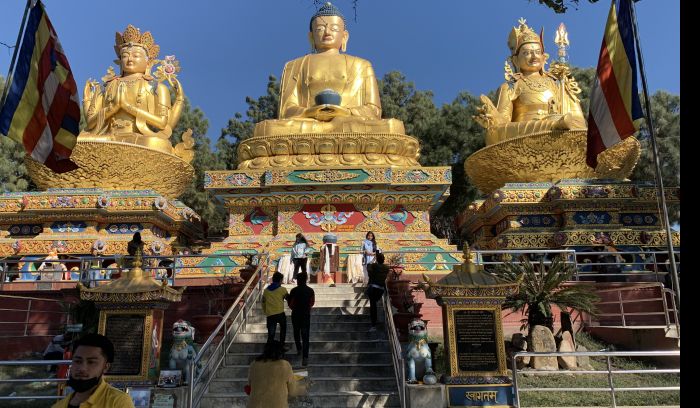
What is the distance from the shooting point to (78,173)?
55.2 ft

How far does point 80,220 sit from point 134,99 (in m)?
4.86

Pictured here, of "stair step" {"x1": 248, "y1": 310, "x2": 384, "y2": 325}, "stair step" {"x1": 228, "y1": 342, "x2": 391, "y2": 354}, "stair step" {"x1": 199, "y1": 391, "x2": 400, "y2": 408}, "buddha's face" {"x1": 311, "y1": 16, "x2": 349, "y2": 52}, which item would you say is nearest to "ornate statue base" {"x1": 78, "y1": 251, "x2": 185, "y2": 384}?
"stair step" {"x1": 199, "y1": 391, "x2": 400, "y2": 408}

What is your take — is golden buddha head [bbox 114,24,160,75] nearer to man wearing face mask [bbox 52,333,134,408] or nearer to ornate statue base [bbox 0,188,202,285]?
ornate statue base [bbox 0,188,202,285]

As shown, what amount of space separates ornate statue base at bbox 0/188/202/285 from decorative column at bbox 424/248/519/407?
11.1m

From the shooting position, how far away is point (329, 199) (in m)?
14.6

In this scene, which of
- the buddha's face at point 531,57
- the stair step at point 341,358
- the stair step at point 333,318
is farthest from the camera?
the buddha's face at point 531,57

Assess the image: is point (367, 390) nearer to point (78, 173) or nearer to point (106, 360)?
point (106, 360)

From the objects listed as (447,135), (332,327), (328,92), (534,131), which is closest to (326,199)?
(328,92)

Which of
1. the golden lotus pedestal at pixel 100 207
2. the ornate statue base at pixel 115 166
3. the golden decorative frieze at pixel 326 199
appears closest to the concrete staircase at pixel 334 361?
the golden decorative frieze at pixel 326 199

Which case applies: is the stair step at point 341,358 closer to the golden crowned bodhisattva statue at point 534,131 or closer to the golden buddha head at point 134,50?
the golden crowned bodhisattva statue at point 534,131

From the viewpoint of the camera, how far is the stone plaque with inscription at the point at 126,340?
6.69 m

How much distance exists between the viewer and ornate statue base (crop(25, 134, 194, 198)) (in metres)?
16.8

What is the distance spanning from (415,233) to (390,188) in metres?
1.32

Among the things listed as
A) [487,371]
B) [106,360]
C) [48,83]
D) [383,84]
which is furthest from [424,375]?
[383,84]
